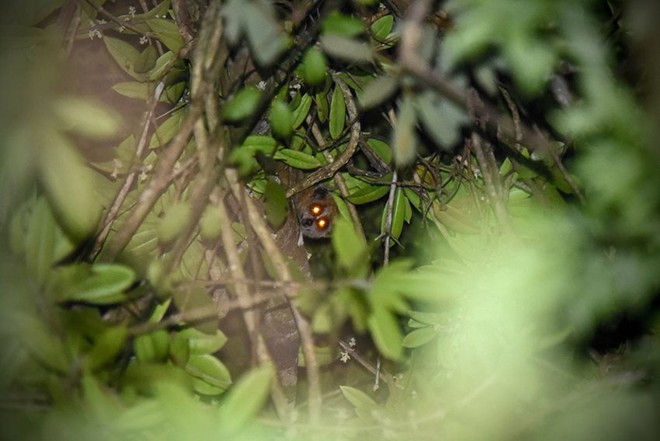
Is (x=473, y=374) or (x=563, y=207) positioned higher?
(x=563, y=207)

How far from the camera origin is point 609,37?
0.83 meters

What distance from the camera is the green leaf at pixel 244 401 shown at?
56 cm

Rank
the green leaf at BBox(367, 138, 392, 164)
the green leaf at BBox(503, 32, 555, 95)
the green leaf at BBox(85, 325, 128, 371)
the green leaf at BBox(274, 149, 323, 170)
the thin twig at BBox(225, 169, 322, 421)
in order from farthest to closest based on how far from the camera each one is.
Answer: the green leaf at BBox(367, 138, 392, 164) → the green leaf at BBox(274, 149, 323, 170) → the thin twig at BBox(225, 169, 322, 421) → the green leaf at BBox(85, 325, 128, 371) → the green leaf at BBox(503, 32, 555, 95)

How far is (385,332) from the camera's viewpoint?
59 cm

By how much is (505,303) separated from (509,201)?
0.31 m

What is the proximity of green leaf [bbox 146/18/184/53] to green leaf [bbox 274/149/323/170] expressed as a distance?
0.22 meters

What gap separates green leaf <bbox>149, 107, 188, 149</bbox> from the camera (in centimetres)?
93

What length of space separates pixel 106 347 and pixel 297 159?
18.4 inches

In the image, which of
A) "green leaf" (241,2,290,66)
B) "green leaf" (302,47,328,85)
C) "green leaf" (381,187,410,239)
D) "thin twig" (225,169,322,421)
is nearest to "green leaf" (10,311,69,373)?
"thin twig" (225,169,322,421)

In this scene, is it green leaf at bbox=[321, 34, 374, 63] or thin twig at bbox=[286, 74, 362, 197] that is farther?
thin twig at bbox=[286, 74, 362, 197]

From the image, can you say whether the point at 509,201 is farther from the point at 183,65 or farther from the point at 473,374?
the point at 183,65

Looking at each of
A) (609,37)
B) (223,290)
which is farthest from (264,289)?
(609,37)

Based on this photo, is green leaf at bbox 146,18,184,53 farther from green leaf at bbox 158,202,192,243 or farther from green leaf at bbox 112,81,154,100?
green leaf at bbox 158,202,192,243

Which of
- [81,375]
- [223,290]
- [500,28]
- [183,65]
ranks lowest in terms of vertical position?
[223,290]
